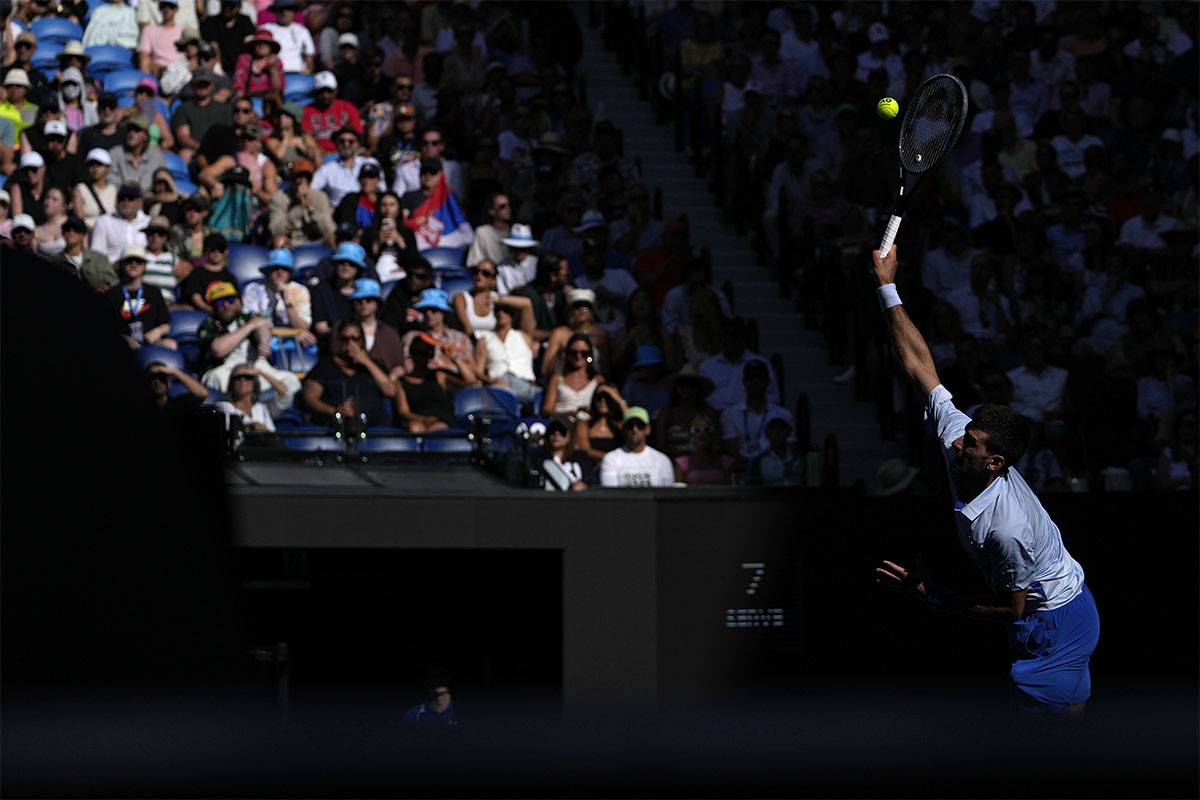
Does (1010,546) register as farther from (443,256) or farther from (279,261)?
(443,256)

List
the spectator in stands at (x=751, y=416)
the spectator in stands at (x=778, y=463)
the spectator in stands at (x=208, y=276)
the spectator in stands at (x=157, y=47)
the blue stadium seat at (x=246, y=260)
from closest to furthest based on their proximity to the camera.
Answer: the spectator in stands at (x=778, y=463) → the spectator in stands at (x=751, y=416) → the spectator in stands at (x=208, y=276) → the blue stadium seat at (x=246, y=260) → the spectator in stands at (x=157, y=47)

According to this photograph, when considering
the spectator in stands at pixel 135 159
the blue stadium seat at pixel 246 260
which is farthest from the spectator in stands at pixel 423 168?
the spectator in stands at pixel 135 159

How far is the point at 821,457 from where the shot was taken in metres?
11.2

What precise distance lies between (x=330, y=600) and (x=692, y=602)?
2.47m

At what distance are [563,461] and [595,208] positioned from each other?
160 inches

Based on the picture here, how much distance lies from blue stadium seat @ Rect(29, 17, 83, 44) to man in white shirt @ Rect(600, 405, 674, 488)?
744 cm

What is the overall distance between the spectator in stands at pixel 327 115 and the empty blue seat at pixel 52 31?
238 centimetres

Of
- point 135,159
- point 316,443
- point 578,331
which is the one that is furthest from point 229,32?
point 316,443

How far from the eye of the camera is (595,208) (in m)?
14.7

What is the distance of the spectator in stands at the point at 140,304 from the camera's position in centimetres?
1184

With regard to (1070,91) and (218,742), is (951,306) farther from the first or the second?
(218,742)

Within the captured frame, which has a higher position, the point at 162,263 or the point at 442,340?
the point at 162,263

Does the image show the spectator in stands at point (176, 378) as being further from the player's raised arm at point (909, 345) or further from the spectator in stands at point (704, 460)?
the player's raised arm at point (909, 345)

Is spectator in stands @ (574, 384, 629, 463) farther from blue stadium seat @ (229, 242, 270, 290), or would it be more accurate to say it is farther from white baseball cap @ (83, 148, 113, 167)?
white baseball cap @ (83, 148, 113, 167)
